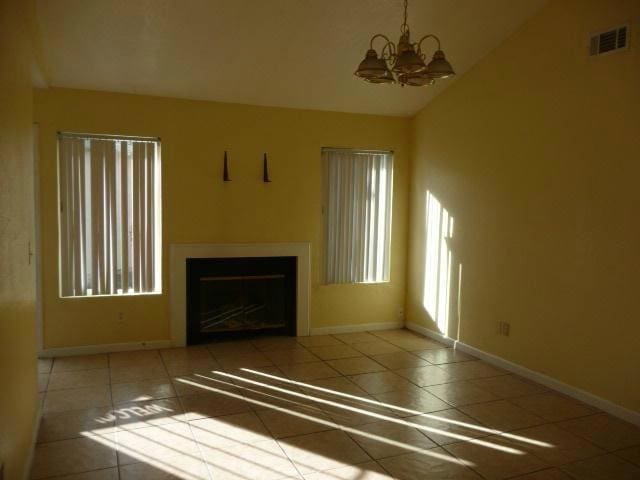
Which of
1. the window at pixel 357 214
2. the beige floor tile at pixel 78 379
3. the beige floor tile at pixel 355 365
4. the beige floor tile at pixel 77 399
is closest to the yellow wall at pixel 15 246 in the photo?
the beige floor tile at pixel 77 399

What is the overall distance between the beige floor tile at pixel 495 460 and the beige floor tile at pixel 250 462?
1.00 metres

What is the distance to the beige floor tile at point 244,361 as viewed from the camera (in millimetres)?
4684

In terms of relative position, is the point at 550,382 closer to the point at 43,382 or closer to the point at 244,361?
the point at 244,361

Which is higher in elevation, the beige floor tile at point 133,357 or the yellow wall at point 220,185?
the yellow wall at point 220,185

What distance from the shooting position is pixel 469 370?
462cm

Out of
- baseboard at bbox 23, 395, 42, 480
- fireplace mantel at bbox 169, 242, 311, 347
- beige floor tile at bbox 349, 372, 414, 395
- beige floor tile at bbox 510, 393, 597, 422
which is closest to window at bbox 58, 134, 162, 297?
fireplace mantel at bbox 169, 242, 311, 347

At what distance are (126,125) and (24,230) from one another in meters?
2.50

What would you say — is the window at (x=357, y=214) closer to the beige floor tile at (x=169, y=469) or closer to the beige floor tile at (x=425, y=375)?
the beige floor tile at (x=425, y=375)

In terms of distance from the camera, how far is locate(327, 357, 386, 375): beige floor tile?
181 inches

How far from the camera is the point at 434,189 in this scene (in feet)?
18.4

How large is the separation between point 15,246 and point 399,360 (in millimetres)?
3501

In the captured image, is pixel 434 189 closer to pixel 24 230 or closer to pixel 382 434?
pixel 382 434

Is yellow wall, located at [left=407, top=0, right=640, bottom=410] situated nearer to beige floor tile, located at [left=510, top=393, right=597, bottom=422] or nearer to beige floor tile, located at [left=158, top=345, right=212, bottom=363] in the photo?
beige floor tile, located at [left=510, top=393, right=597, bottom=422]

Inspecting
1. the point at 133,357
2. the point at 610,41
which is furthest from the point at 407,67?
the point at 133,357
